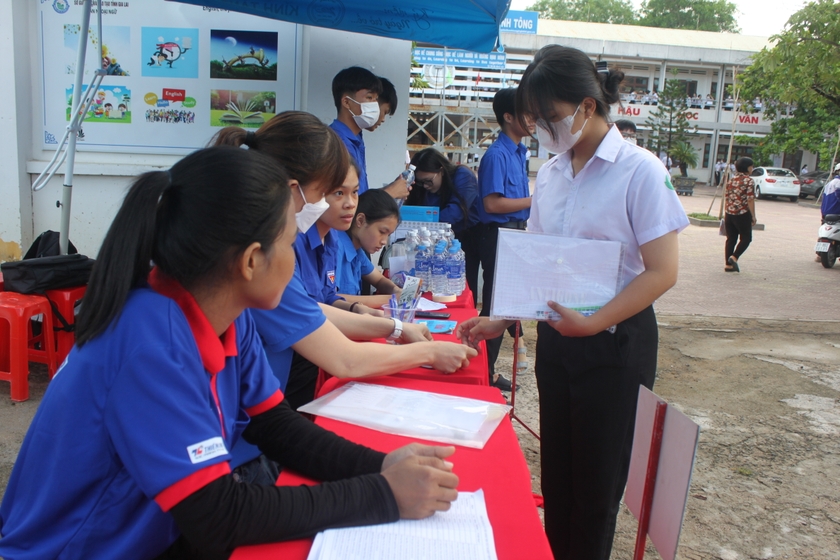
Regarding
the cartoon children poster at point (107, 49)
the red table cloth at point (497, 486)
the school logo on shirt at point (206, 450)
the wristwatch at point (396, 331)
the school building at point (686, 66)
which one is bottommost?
the red table cloth at point (497, 486)

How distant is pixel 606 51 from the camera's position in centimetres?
2766

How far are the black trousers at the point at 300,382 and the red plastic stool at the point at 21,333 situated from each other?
202cm

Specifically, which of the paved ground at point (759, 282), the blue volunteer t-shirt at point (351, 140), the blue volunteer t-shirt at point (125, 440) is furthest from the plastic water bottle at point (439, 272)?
the paved ground at point (759, 282)

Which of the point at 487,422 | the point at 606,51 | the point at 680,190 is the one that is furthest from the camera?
the point at 606,51

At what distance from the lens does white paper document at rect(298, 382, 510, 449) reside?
1.41m

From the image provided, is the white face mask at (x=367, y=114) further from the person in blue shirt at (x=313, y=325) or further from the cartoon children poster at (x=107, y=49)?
the person in blue shirt at (x=313, y=325)

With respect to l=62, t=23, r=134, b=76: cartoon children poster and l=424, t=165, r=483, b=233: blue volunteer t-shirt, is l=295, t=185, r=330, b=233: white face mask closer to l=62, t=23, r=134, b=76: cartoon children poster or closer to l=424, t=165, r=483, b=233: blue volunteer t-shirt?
l=424, t=165, r=483, b=233: blue volunteer t-shirt

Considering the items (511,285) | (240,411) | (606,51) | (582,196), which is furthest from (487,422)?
(606,51)

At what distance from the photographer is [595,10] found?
49312 millimetres

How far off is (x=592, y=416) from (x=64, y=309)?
3008 millimetres

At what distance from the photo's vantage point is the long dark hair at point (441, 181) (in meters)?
4.49

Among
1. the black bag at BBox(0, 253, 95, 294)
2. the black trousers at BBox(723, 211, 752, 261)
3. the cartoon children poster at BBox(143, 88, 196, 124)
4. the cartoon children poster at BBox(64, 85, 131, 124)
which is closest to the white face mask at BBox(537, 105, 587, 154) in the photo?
the black bag at BBox(0, 253, 95, 294)

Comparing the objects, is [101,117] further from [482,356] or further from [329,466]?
[329,466]

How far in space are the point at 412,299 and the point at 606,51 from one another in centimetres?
2850
